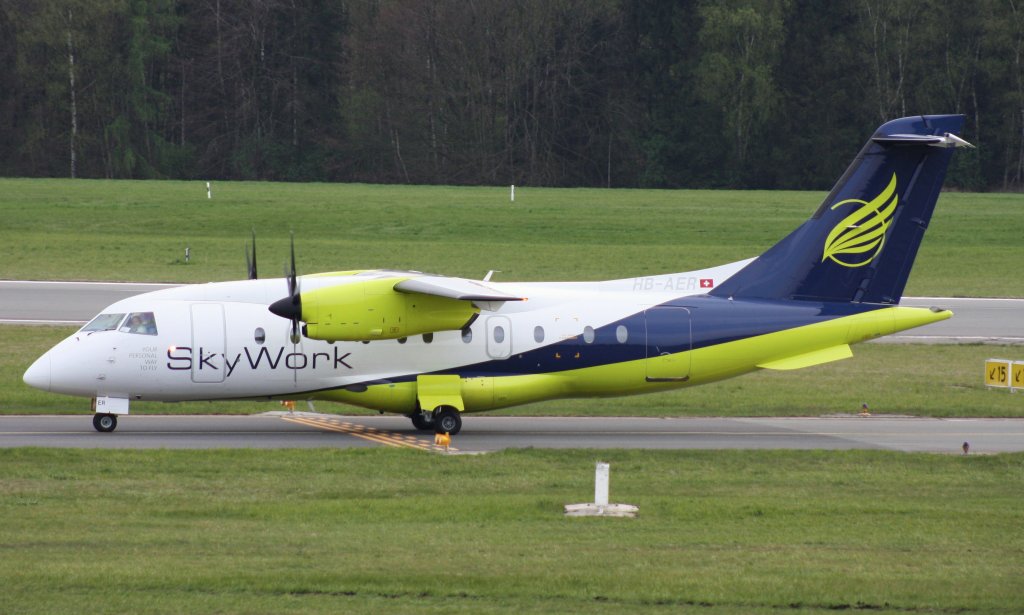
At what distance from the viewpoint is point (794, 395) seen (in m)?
29.8

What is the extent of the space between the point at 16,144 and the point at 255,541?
8271cm

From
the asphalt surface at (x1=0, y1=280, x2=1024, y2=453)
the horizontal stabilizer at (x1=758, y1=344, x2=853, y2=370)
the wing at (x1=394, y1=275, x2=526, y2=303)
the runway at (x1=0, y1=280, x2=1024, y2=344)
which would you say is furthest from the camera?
the runway at (x1=0, y1=280, x2=1024, y2=344)

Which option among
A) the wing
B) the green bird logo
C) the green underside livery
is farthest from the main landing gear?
the green bird logo

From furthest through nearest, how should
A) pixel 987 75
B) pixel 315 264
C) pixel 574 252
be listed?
pixel 987 75 < pixel 574 252 < pixel 315 264

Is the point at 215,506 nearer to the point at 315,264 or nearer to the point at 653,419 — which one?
the point at 653,419

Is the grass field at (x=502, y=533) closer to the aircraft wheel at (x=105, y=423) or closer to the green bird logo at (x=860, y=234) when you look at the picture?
the aircraft wheel at (x=105, y=423)

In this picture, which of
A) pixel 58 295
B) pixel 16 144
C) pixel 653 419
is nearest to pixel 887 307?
pixel 653 419

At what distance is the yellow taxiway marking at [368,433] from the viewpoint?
23.1 metres

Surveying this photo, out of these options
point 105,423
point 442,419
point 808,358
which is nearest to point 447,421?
point 442,419

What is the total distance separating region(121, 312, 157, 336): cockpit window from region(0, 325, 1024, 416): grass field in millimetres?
3748

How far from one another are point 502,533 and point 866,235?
39.7ft

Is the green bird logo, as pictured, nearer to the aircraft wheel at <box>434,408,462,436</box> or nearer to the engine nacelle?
the engine nacelle

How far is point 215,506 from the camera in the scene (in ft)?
56.9

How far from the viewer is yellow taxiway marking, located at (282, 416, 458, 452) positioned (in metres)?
23.1
